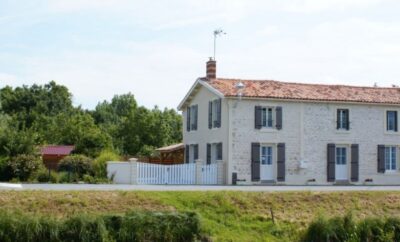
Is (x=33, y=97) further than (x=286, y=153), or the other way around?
(x=33, y=97)

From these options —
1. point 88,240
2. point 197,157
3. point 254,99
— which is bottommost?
point 88,240

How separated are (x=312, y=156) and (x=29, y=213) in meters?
16.4

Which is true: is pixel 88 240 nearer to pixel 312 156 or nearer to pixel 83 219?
pixel 83 219

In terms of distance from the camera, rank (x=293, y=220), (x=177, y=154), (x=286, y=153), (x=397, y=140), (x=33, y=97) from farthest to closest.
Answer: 1. (x=33, y=97)
2. (x=177, y=154)
3. (x=397, y=140)
4. (x=286, y=153)
5. (x=293, y=220)

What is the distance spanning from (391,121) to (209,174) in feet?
32.7

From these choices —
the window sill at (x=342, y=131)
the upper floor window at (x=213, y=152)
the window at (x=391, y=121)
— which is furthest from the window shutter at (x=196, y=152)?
the window at (x=391, y=121)

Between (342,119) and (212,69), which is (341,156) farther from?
(212,69)

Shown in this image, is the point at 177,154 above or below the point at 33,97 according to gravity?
below

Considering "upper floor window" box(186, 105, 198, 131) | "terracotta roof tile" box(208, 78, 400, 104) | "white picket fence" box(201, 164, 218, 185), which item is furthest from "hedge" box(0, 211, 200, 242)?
"upper floor window" box(186, 105, 198, 131)

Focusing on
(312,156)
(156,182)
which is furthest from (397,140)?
(156,182)

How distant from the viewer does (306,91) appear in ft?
107

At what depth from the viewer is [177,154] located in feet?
125

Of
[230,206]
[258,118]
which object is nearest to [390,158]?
[258,118]

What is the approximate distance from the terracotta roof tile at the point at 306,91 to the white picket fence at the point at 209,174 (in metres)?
3.31
